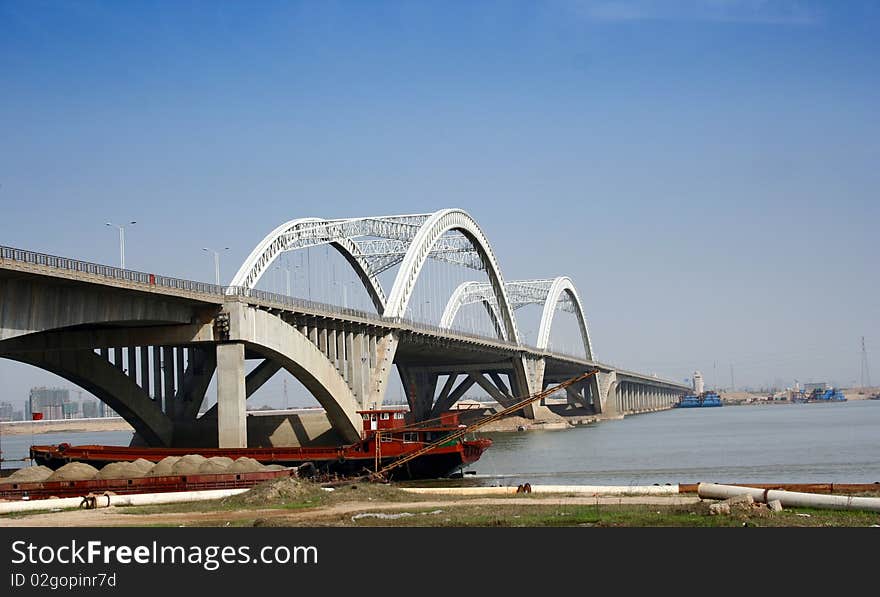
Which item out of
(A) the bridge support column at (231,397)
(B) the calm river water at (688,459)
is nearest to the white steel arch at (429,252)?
(B) the calm river water at (688,459)

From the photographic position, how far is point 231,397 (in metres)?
54.9

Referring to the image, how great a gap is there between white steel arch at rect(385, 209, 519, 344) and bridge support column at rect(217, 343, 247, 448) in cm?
2626

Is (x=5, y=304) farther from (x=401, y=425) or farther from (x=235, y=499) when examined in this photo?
(x=401, y=425)

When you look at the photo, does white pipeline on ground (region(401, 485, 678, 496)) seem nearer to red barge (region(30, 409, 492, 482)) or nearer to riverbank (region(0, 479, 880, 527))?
riverbank (region(0, 479, 880, 527))

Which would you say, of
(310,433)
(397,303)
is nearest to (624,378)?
(397,303)

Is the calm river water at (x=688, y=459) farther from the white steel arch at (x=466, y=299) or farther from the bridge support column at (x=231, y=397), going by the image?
the white steel arch at (x=466, y=299)

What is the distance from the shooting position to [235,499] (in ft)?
114

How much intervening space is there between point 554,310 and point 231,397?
10161 cm

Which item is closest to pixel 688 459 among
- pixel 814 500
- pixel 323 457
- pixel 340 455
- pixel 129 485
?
pixel 340 455

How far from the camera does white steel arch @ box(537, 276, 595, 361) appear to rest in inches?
5714

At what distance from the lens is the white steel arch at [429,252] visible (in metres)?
82.9

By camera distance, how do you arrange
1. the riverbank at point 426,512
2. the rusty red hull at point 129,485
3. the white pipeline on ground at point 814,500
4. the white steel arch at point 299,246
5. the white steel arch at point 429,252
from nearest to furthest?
the riverbank at point 426,512, the white pipeline on ground at point 814,500, the rusty red hull at point 129,485, the white steel arch at point 299,246, the white steel arch at point 429,252

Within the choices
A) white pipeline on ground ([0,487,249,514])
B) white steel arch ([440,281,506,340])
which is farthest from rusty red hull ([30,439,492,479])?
white steel arch ([440,281,506,340])

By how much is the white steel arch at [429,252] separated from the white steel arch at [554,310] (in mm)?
24527
